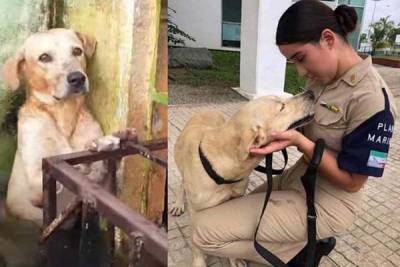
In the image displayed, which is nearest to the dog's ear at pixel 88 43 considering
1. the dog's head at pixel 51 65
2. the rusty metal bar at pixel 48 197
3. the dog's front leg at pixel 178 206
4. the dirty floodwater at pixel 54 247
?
the dog's head at pixel 51 65

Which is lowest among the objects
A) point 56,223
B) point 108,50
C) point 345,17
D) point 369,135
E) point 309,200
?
point 309,200

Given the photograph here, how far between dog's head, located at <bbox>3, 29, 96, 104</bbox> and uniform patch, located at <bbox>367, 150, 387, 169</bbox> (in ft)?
2.69

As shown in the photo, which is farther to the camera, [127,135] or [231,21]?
[231,21]

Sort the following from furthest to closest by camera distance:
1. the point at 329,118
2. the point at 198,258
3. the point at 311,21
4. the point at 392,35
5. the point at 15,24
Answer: the point at 392,35, the point at 198,258, the point at 329,118, the point at 311,21, the point at 15,24

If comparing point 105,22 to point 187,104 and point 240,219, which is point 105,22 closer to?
point 240,219

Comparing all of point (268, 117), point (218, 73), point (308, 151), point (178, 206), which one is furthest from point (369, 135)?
point (218, 73)

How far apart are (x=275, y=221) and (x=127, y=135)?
74 cm

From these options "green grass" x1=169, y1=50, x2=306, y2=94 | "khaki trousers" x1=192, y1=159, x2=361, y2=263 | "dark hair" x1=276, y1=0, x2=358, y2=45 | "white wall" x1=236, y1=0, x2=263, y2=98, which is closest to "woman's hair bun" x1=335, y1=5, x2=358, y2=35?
"dark hair" x1=276, y1=0, x2=358, y2=45

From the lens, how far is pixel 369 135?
112cm

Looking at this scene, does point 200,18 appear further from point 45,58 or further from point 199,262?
point 45,58

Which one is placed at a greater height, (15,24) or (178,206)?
(15,24)

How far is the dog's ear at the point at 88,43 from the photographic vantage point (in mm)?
700

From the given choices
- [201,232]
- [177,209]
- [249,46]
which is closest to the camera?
[201,232]

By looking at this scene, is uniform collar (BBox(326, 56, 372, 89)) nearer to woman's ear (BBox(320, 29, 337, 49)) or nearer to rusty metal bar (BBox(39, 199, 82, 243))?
woman's ear (BBox(320, 29, 337, 49))
